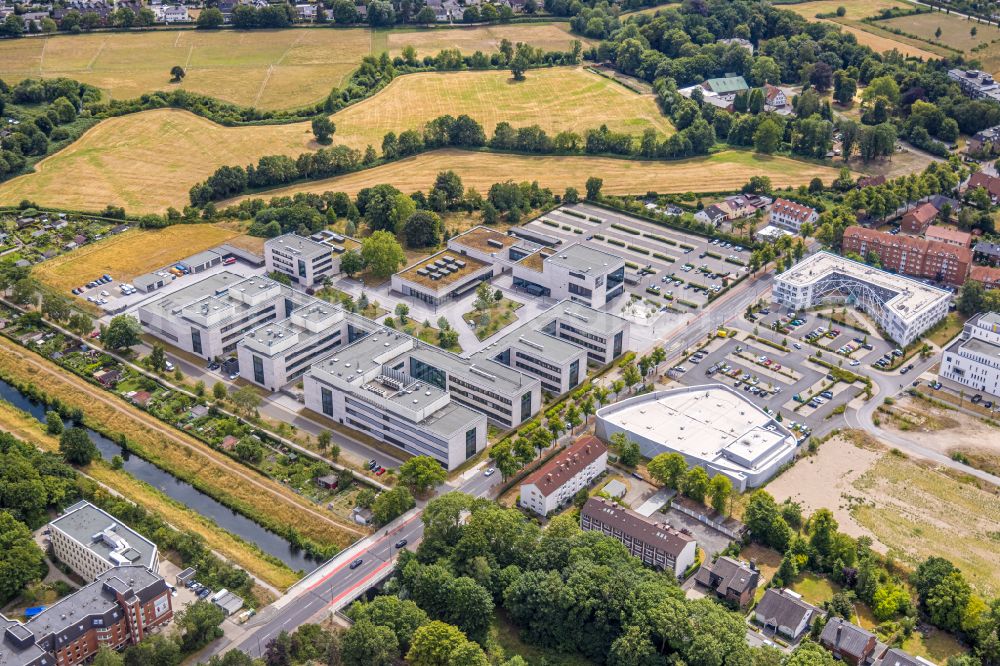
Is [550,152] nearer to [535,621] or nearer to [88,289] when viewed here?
[88,289]

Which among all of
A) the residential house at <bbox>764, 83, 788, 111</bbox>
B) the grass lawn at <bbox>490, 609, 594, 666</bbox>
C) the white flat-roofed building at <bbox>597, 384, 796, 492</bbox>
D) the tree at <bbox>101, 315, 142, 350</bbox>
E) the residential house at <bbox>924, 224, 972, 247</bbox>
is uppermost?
the residential house at <bbox>764, 83, 788, 111</bbox>

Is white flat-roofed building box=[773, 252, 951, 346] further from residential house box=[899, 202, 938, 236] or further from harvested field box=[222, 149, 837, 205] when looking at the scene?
harvested field box=[222, 149, 837, 205]

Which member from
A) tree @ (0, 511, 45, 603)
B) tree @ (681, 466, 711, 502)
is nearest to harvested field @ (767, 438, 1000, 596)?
tree @ (681, 466, 711, 502)

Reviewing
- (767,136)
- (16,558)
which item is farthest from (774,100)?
(16,558)

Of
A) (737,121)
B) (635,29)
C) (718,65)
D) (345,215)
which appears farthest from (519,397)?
(635,29)

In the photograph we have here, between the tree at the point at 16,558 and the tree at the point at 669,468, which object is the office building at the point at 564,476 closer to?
the tree at the point at 669,468

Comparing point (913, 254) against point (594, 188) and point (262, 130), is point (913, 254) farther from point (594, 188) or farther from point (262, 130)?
point (262, 130)
